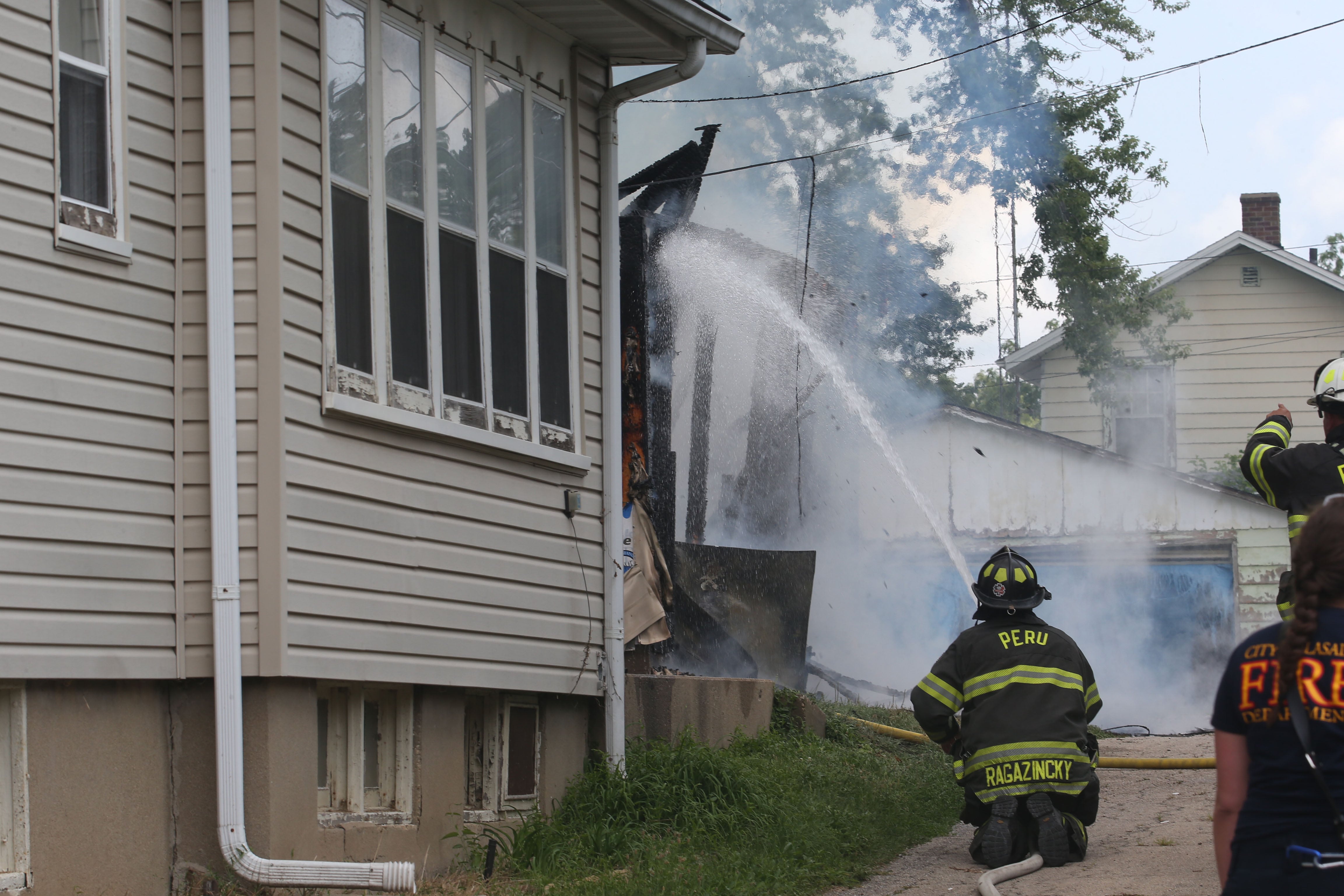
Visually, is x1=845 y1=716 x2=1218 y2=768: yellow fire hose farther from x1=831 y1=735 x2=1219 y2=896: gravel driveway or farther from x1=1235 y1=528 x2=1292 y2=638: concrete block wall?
x1=1235 y1=528 x2=1292 y2=638: concrete block wall

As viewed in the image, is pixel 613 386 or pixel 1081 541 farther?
pixel 1081 541

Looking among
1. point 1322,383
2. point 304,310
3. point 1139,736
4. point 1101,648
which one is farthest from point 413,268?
point 1101,648

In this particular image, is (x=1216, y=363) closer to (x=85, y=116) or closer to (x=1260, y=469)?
(x=1260, y=469)

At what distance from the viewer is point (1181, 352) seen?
73.9ft

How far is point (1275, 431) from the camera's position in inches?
239

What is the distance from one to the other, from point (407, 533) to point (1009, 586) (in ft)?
9.99

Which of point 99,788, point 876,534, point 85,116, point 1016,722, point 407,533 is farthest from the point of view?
point 876,534

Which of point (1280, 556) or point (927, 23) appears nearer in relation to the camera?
point (1280, 556)

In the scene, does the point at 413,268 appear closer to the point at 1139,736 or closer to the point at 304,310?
the point at 304,310

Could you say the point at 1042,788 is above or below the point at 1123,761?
above

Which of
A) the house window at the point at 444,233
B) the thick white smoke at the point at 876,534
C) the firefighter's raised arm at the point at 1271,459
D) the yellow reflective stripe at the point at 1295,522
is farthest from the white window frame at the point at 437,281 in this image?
the thick white smoke at the point at 876,534

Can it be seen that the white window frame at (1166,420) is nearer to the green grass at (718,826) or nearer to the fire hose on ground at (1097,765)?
the fire hose on ground at (1097,765)

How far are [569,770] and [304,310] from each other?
3227mm

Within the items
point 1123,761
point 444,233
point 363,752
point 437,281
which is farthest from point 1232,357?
point 363,752
